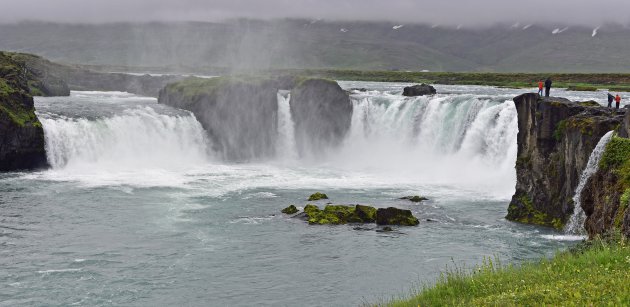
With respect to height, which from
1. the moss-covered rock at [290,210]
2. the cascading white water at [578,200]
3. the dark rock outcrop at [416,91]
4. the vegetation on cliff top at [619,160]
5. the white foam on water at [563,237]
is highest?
the dark rock outcrop at [416,91]

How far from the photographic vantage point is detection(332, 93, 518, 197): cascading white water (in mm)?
56438

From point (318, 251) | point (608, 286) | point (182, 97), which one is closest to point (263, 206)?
point (318, 251)

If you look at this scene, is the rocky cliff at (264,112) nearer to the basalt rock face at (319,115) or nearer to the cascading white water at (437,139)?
the basalt rock face at (319,115)

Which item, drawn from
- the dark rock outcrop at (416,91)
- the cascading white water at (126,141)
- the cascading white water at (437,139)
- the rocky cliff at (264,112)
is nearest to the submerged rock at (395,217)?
the cascading white water at (437,139)

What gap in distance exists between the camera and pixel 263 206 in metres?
43.8

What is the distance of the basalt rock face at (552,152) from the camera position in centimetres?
3703

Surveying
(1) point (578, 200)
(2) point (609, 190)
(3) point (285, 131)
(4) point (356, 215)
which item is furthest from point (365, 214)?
(3) point (285, 131)

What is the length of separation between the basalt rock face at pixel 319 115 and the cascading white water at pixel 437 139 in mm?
1354

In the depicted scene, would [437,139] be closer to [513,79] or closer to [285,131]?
[285,131]

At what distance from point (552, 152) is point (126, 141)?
40042mm

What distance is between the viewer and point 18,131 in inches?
2195

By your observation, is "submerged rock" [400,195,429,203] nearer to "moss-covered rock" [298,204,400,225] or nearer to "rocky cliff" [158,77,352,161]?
"moss-covered rock" [298,204,400,225]

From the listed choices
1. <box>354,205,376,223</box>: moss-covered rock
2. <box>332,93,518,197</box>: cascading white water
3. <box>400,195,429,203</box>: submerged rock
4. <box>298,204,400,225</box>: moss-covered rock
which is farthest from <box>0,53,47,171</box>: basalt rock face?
<box>400,195,429,203</box>: submerged rock

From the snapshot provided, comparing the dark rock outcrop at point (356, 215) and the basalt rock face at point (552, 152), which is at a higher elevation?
the basalt rock face at point (552, 152)
